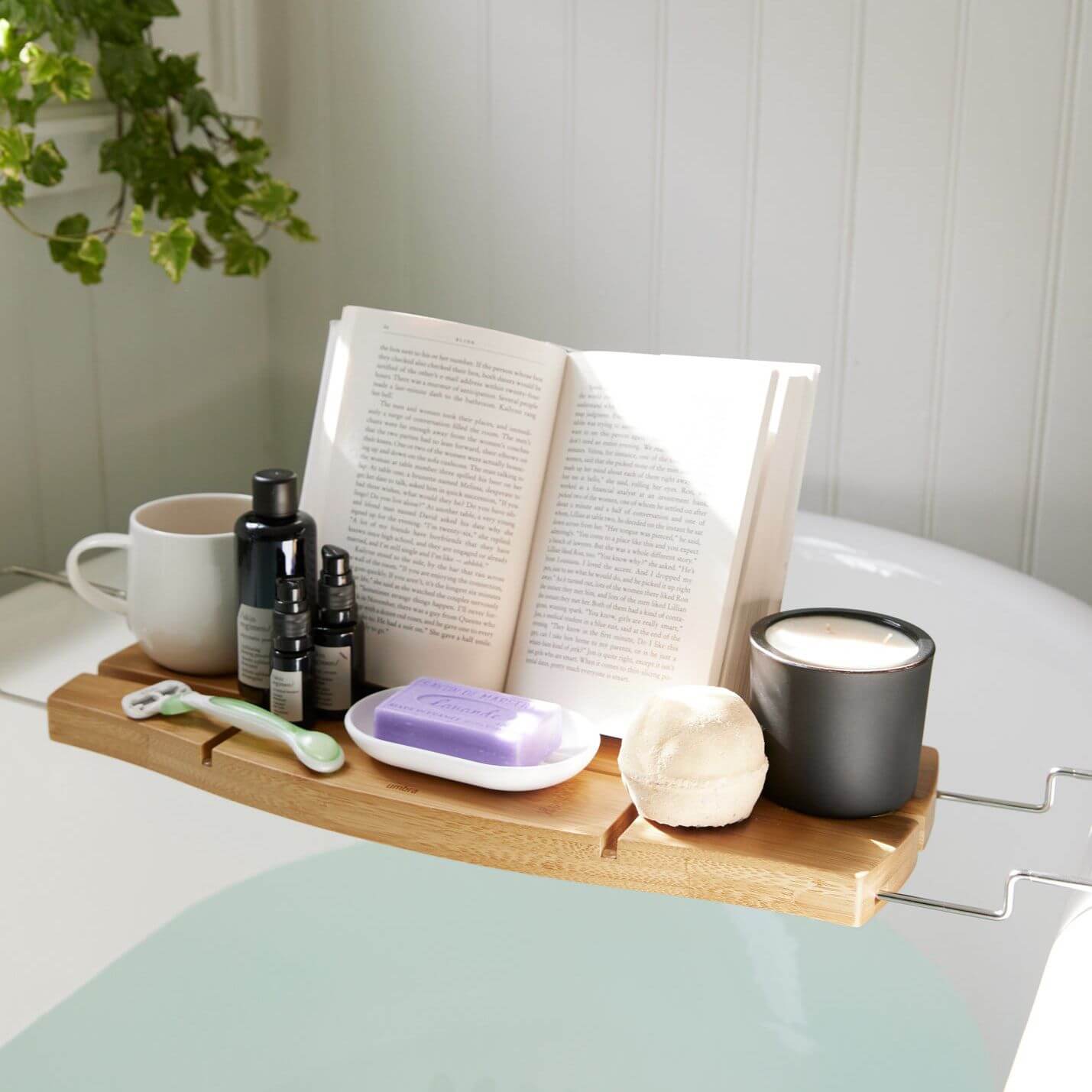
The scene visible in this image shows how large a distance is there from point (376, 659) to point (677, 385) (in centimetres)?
26

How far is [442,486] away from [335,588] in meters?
0.09

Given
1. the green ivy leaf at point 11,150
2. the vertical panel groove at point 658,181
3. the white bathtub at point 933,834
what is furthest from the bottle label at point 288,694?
the vertical panel groove at point 658,181

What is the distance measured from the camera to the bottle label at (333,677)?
0.81m

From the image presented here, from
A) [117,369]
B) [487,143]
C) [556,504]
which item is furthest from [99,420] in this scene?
[556,504]

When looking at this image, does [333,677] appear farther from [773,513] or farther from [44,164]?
[44,164]

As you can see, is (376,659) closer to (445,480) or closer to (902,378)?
(445,480)

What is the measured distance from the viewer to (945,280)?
1592 millimetres

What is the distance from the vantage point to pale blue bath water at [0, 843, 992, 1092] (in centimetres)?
100

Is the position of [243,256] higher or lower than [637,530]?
higher

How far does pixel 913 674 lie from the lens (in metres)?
0.69

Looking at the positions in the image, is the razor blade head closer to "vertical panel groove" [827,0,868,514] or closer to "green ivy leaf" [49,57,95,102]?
"green ivy leaf" [49,57,95,102]

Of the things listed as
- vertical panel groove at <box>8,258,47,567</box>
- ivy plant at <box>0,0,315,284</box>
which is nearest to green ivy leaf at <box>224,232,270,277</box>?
ivy plant at <box>0,0,315,284</box>

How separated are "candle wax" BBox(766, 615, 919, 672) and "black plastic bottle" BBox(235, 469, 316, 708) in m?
0.29

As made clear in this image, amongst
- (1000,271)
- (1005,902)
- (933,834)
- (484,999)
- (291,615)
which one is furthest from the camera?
(1000,271)
